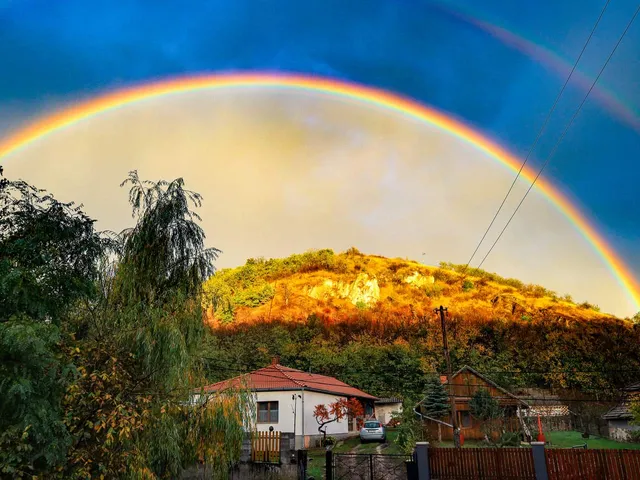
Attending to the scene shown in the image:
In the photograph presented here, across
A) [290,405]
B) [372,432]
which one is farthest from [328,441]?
[290,405]

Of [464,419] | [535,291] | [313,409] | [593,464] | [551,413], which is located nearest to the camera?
[593,464]

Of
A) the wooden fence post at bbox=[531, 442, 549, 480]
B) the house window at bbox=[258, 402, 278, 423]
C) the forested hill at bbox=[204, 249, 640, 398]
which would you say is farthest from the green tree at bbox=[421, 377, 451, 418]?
the wooden fence post at bbox=[531, 442, 549, 480]

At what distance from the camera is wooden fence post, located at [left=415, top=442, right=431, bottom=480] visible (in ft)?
52.7

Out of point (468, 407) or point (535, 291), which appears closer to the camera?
point (468, 407)

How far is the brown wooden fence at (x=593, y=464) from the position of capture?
14.2 metres

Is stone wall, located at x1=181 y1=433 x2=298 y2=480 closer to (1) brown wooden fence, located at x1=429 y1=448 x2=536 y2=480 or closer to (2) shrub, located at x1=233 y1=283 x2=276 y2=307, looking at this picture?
(1) brown wooden fence, located at x1=429 y1=448 x2=536 y2=480

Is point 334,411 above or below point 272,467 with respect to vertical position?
above

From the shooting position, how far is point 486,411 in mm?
33562

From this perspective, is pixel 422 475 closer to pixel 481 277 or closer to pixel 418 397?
pixel 418 397

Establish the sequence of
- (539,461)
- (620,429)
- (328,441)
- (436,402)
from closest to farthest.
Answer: (539,461), (328,441), (620,429), (436,402)

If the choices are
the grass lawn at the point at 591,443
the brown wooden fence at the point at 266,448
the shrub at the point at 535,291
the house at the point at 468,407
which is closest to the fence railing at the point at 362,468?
the brown wooden fence at the point at 266,448

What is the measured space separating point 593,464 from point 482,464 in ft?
10.9

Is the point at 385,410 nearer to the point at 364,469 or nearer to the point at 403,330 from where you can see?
the point at 403,330

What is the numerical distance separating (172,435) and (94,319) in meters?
3.69
